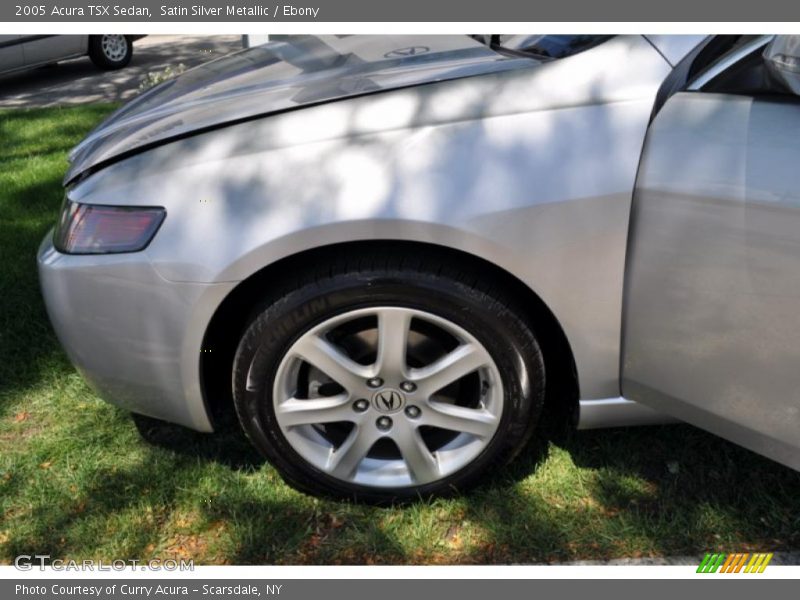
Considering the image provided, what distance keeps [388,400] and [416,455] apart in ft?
0.65

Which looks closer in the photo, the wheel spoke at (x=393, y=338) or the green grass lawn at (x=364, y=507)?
the wheel spoke at (x=393, y=338)

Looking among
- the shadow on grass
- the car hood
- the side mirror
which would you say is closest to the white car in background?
the shadow on grass

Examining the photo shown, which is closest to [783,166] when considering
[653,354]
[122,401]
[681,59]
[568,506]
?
[681,59]

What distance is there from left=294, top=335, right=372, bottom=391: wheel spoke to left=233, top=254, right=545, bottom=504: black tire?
1.6 inches

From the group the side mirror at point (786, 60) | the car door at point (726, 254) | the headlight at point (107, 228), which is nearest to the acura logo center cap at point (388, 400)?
the car door at point (726, 254)

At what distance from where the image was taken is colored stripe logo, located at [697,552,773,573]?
2.28 metres

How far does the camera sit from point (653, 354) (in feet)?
7.08

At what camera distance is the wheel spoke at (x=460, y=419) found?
2359 millimetres

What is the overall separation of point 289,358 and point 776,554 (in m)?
1.47

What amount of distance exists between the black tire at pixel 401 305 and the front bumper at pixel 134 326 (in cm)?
14

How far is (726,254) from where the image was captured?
1970 millimetres

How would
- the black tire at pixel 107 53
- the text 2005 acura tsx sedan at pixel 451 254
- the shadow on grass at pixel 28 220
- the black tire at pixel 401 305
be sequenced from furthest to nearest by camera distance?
1. the black tire at pixel 107 53
2. the shadow on grass at pixel 28 220
3. the black tire at pixel 401 305
4. the text 2005 acura tsx sedan at pixel 451 254

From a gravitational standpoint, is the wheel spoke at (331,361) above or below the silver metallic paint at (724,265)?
below

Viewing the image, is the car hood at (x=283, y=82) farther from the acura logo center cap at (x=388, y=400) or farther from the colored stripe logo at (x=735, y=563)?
the colored stripe logo at (x=735, y=563)
